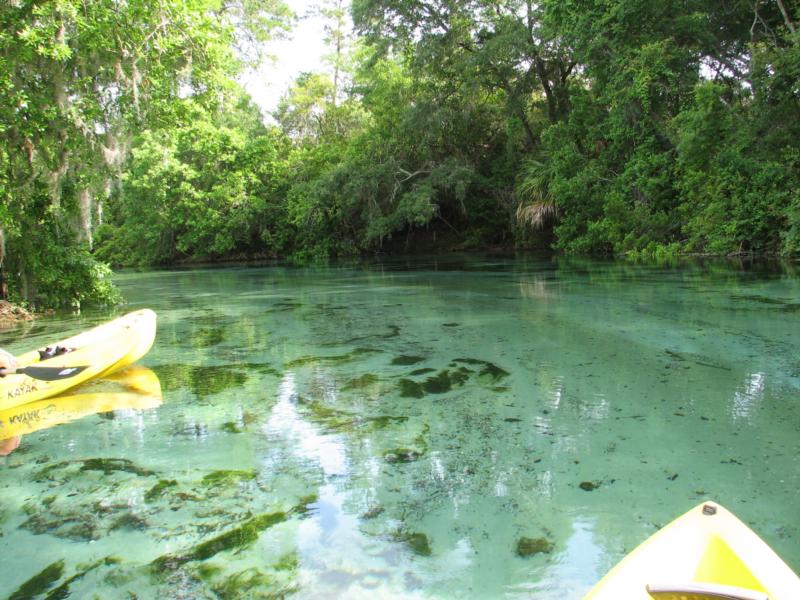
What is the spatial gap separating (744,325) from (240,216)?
23.2 m

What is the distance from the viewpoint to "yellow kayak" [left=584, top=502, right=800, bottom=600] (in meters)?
1.71

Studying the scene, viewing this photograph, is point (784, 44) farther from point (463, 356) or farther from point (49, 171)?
point (49, 171)

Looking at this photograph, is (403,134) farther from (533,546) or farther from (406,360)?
(533,546)

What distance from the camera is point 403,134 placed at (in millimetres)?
24109

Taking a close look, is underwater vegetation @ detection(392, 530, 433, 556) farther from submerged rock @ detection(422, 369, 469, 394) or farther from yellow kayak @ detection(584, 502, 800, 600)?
submerged rock @ detection(422, 369, 469, 394)

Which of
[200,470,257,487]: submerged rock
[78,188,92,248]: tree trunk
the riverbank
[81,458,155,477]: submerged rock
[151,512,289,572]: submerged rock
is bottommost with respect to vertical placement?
[151,512,289,572]: submerged rock

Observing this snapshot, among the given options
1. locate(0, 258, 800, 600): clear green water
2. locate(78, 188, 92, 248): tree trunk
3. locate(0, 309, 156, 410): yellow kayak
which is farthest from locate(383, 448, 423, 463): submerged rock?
locate(78, 188, 92, 248): tree trunk

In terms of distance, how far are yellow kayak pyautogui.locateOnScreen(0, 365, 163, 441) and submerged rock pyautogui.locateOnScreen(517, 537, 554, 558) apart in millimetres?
3260

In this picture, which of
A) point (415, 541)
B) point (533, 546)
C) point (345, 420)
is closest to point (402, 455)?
point (345, 420)

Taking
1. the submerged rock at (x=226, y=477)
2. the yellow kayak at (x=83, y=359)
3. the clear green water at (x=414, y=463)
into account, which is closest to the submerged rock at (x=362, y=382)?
the clear green water at (x=414, y=463)

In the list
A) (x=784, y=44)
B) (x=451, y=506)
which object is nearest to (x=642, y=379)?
(x=451, y=506)

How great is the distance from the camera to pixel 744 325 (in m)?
6.77

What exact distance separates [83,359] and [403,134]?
20516 mm

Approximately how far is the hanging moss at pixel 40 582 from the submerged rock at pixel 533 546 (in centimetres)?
187
